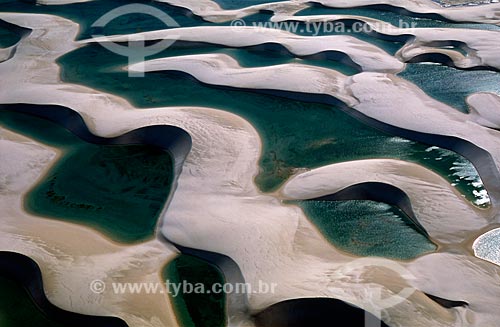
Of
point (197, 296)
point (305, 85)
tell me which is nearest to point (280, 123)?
point (305, 85)

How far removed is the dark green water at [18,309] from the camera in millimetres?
7250

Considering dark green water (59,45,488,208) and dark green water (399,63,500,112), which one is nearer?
dark green water (59,45,488,208)

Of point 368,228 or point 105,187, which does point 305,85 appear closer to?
point 368,228

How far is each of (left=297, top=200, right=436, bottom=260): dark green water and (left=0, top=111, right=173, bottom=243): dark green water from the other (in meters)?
2.48

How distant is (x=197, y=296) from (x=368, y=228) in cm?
269

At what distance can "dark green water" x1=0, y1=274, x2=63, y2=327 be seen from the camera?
7250 mm

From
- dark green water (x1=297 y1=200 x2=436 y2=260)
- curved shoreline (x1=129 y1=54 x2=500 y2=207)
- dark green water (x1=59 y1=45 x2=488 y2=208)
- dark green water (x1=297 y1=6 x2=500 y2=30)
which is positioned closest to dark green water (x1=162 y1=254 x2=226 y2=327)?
dark green water (x1=297 y1=200 x2=436 y2=260)

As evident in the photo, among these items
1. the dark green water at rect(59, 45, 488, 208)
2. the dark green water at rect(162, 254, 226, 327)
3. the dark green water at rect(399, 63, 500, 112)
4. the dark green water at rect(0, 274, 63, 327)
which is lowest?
the dark green water at rect(0, 274, 63, 327)

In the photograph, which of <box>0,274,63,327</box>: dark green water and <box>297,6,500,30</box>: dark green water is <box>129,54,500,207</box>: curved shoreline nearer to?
<box>297,6,500,30</box>: dark green water

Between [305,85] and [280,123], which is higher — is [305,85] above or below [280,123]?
above

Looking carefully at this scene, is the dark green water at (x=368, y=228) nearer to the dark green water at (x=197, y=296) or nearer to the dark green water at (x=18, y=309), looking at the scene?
the dark green water at (x=197, y=296)

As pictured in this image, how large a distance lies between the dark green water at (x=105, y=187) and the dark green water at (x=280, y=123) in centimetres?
173

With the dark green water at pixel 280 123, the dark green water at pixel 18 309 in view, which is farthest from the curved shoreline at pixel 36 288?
the dark green water at pixel 280 123

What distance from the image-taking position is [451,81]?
12766mm
